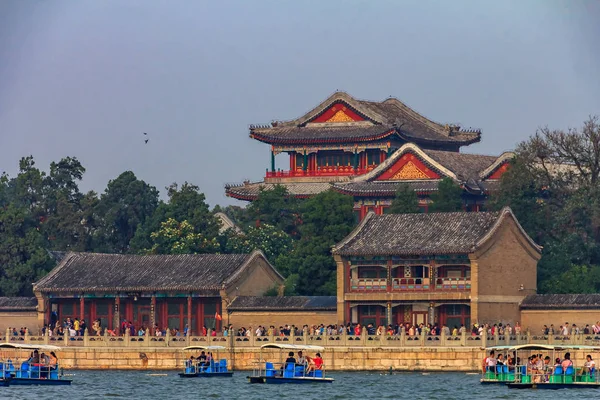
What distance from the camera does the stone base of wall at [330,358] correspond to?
8575cm

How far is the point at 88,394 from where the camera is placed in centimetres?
7738

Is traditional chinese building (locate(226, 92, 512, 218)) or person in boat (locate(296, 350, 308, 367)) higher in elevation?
traditional chinese building (locate(226, 92, 512, 218))

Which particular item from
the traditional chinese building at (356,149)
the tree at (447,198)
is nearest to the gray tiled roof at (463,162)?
the traditional chinese building at (356,149)

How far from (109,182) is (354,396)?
161ft

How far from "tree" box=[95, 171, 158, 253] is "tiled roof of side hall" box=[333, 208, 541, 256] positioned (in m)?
27.2

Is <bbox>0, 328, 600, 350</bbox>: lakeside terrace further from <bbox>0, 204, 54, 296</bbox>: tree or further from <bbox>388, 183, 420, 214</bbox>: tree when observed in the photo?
<bbox>388, 183, 420, 214</bbox>: tree

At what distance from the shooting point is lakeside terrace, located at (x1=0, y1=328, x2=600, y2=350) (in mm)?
85562

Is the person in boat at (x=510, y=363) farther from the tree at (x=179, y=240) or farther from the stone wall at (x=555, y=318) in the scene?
the tree at (x=179, y=240)

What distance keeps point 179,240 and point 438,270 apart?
19.5 m

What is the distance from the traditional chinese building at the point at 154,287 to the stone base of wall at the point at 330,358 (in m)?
5.21

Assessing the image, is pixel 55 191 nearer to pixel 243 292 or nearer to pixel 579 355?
pixel 243 292

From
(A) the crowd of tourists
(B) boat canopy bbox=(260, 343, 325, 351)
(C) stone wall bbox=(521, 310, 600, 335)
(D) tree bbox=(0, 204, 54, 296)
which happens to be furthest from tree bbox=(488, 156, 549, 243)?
(D) tree bbox=(0, 204, 54, 296)

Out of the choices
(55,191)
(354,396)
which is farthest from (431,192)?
(354,396)

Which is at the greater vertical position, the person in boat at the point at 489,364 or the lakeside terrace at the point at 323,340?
the lakeside terrace at the point at 323,340
